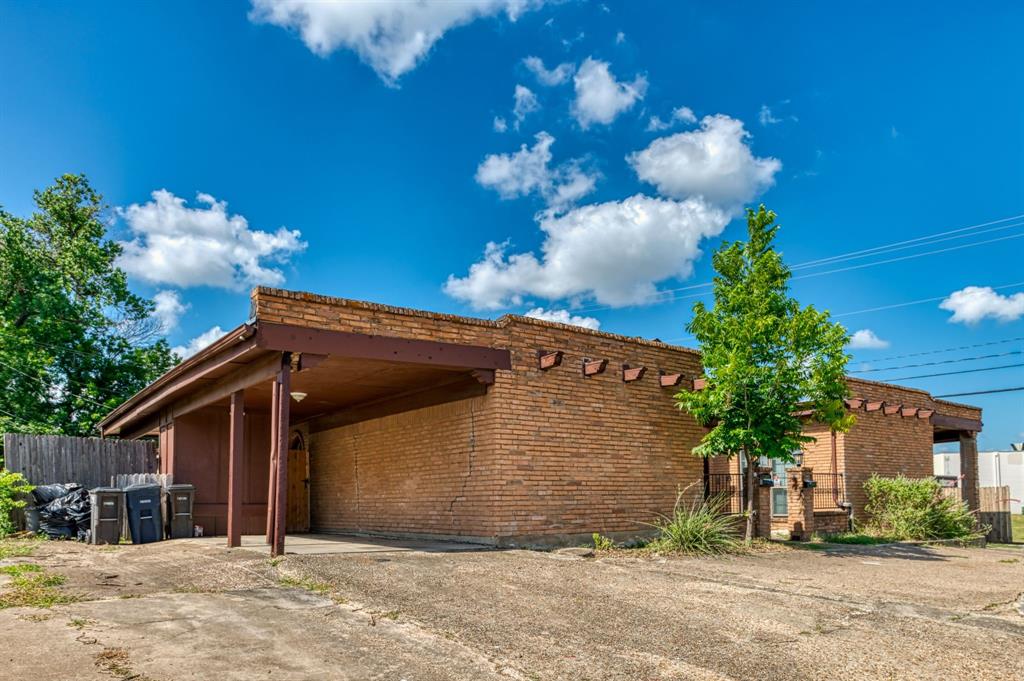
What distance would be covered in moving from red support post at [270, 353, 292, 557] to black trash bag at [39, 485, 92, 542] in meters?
5.62

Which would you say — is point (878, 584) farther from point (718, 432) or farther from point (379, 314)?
point (379, 314)

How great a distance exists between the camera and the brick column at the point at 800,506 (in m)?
15.4

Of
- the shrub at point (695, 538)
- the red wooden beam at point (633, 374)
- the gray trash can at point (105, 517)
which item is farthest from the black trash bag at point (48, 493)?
the shrub at point (695, 538)

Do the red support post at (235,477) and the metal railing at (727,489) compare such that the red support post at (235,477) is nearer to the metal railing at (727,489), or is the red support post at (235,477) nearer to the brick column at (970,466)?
the metal railing at (727,489)

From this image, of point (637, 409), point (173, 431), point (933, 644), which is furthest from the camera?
point (173, 431)

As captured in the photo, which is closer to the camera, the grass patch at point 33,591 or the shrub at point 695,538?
the grass patch at point 33,591

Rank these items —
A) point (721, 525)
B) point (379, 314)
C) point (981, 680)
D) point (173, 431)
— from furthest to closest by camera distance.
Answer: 1. point (173, 431)
2. point (721, 525)
3. point (379, 314)
4. point (981, 680)

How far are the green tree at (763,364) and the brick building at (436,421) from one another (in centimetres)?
120

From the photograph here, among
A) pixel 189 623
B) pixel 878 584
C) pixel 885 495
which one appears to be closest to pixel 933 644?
pixel 878 584

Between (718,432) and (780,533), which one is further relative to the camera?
(780,533)

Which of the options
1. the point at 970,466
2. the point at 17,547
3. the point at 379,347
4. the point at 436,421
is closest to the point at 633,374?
the point at 436,421

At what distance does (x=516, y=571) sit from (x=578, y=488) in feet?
11.9

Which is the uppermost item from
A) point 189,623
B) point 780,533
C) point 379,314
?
point 379,314

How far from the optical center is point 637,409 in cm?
1336
